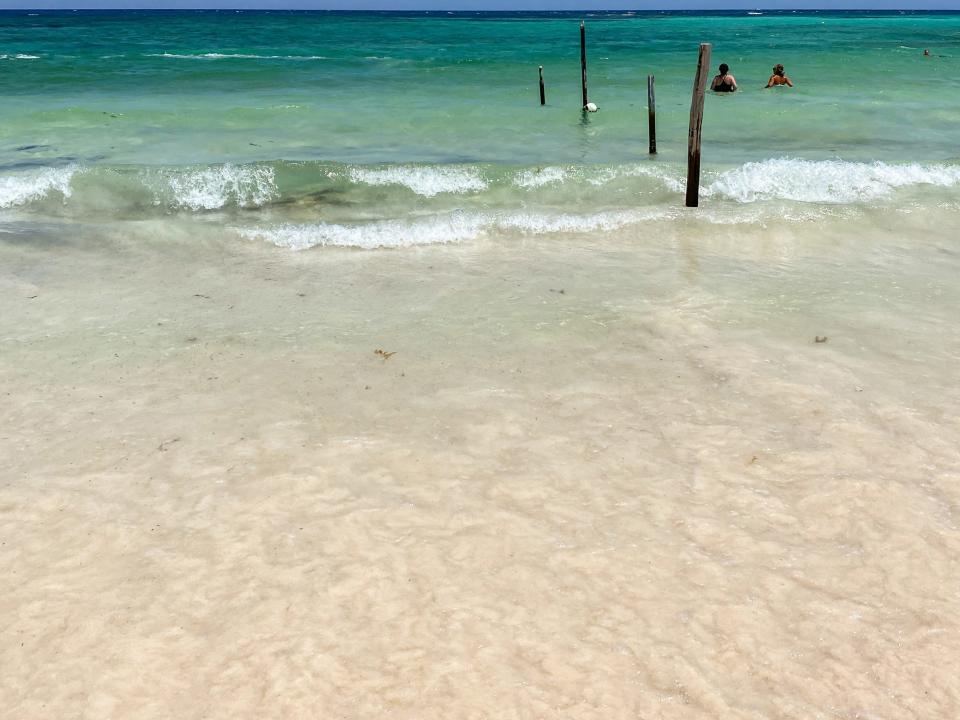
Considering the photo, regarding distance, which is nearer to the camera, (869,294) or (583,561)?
(583,561)

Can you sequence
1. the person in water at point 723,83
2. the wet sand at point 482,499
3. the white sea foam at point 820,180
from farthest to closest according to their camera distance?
the person in water at point 723,83
the white sea foam at point 820,180
the wet sand at point 482,499

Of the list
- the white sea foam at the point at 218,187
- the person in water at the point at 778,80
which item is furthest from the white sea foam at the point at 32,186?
the person in water at the point at 778,80

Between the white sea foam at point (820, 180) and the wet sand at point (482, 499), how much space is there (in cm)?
364

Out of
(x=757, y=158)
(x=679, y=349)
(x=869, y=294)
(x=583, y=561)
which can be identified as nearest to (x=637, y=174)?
(x=757, y=158)

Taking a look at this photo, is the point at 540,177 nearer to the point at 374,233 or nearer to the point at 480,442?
the point at 374,233

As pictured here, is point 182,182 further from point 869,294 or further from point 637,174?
point 869,294

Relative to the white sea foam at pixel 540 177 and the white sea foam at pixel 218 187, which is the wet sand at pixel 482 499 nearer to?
the white sea foam at pixel 218 187

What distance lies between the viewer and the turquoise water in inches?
445

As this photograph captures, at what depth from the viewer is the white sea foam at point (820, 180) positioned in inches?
444

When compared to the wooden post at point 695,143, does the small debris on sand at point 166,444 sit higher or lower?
lower

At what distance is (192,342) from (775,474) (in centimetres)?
462

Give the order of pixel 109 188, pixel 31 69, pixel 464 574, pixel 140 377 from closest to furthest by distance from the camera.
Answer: pixel 464 574, pixel 140 377, pixel 109 188, pixel 31 69

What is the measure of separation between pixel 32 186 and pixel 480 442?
922cm

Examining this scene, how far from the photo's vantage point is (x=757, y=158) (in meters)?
14.4
